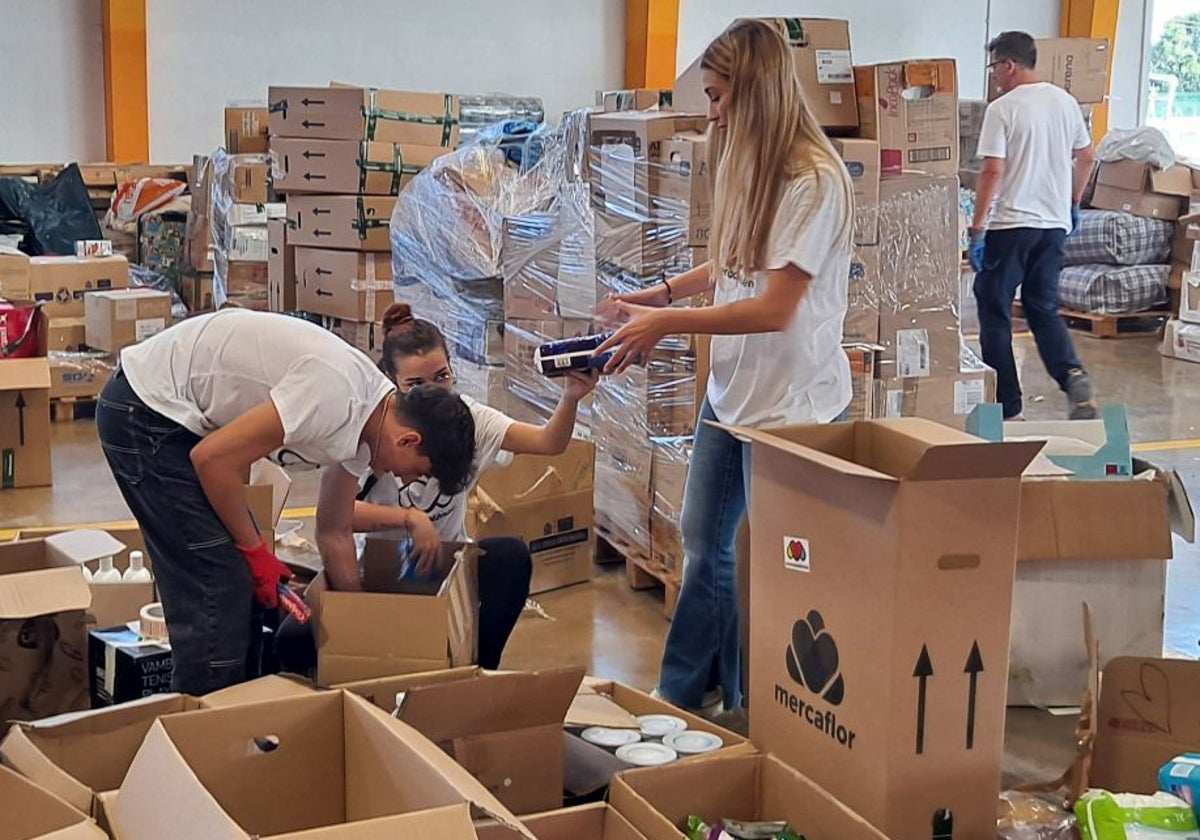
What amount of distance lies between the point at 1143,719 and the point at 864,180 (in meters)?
1.75

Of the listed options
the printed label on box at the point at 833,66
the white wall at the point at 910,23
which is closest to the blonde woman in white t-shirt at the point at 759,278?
the printed label on box at the point at 833,66

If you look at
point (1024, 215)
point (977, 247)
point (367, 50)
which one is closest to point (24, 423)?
point (1024, 215)

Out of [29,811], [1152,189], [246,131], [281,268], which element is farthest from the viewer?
[1152,189]

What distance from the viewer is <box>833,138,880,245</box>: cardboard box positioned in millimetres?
3877

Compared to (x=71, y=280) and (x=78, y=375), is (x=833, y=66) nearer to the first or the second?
(x=78, y=375)

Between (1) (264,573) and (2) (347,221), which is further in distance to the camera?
(2) (347,221)

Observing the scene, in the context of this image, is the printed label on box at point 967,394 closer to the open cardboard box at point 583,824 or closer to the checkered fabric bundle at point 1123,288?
the open cardboard box at point 583,824

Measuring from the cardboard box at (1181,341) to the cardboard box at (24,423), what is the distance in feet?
18.5

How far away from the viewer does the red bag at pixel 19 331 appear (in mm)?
5270

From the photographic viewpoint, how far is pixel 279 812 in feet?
7.14

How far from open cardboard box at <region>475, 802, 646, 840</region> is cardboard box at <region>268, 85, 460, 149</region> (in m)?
5.14

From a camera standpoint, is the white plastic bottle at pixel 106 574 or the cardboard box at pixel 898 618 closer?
the cardboard box at pixel 898 618

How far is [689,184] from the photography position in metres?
3.73

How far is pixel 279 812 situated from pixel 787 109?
4.92ft
